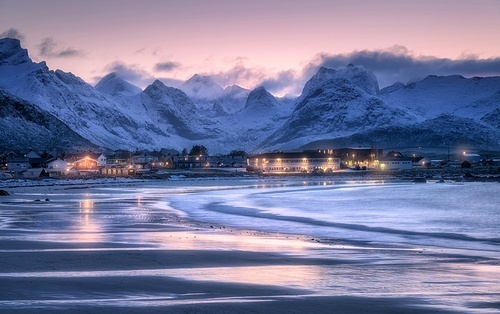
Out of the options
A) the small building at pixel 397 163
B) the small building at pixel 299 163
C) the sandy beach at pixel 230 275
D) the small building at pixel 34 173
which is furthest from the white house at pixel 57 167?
the sandy beach at pixel 230 275

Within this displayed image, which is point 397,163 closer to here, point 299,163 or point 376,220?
point 299,163

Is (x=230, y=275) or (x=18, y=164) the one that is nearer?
(x=230, y=275)

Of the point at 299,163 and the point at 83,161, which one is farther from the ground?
the point at 83,161

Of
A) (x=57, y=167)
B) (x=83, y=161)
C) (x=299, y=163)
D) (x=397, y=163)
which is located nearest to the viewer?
(x=57, y=167)

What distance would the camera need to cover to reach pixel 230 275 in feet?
58.4

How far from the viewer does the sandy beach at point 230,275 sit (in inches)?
541

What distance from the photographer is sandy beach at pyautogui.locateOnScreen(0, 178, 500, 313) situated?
541 inches

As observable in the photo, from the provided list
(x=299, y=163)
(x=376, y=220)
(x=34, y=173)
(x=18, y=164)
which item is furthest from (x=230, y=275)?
(x=299, y=163)

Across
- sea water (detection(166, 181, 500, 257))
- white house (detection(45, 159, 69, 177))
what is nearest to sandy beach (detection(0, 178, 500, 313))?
sea water (detection(166, 181, 500, 257))

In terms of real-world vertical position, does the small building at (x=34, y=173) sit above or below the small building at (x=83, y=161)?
below

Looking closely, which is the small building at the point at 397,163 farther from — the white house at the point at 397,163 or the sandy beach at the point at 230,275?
the sandy beach at the point at 230,275

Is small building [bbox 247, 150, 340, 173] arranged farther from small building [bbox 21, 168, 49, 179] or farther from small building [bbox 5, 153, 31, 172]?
small building [bbox 21, 168, 49, 179]

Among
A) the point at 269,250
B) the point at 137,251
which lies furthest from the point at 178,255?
the point at 269,250

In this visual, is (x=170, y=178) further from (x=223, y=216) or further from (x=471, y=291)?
(x=471, y=291)
